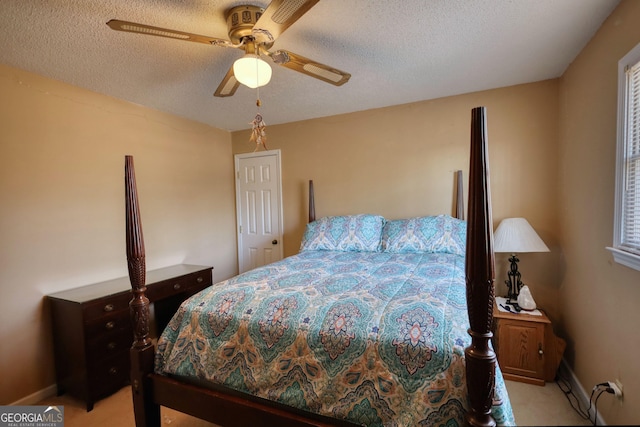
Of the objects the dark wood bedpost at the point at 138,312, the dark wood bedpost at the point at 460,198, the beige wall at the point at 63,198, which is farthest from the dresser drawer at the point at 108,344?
the dark wood bedpost at the point at 460,198

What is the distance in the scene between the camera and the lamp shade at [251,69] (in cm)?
143

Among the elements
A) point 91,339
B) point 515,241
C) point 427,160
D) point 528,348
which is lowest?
point 528,348

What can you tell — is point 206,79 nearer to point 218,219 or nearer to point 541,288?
point 218,219

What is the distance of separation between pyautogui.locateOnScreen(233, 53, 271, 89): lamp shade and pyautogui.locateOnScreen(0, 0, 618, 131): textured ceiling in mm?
278

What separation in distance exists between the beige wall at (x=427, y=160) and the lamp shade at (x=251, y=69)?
1.81m

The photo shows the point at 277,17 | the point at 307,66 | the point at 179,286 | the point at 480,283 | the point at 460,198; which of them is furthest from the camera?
the point at 460,198

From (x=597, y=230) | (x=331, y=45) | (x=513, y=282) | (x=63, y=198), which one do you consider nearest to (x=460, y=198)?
(x=513, y=282)

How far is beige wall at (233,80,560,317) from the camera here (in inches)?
96.1

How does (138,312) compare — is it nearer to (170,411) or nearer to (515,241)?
(170,411)

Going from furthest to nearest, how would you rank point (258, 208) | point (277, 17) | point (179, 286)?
point (258, 208), point (179, 286), point (277, 17)

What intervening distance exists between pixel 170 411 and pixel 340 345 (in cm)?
157

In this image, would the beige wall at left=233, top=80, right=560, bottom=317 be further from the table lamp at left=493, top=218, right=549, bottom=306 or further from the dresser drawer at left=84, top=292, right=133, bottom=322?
the dresser drawer at left=84, top=292, right=133, bottom=322

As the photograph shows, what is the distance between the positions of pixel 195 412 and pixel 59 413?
1.10 meters

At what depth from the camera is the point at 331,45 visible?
1.80m
